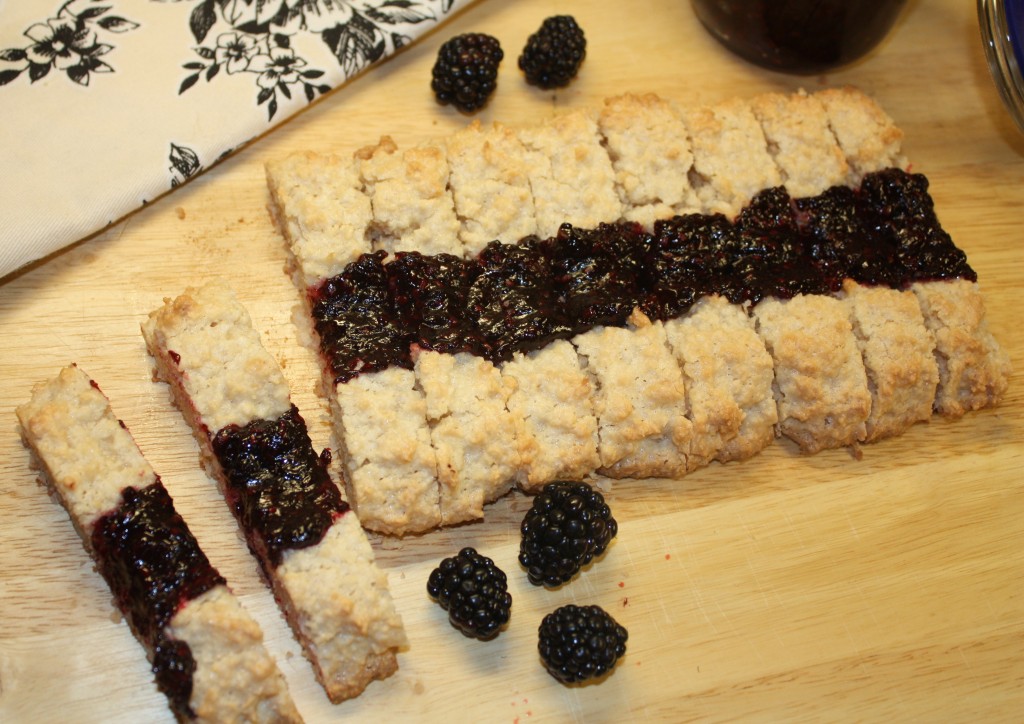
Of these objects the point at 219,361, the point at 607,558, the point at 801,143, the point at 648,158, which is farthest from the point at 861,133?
the point at 219,361

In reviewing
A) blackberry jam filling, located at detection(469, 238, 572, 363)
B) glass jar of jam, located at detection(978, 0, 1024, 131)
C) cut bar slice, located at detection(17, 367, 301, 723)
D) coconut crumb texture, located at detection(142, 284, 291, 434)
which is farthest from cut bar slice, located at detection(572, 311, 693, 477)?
glass jar of jam, located at detection(978, 0, 1024, 131)

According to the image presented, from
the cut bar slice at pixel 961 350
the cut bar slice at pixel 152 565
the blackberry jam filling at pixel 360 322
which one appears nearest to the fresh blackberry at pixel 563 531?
the blackberry jam filling at pixel 360 322

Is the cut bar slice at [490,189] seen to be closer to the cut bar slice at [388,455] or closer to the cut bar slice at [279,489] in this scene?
the cut bar slice at [388,455]

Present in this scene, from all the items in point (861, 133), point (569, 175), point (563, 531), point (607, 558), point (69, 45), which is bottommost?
point (607, 558)

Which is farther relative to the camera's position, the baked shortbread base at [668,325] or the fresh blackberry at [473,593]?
the baked shortbread base at [668,325]

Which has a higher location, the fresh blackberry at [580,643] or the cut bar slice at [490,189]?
the cut bar slice at [490,189]

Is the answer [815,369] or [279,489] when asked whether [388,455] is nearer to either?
[279,489]

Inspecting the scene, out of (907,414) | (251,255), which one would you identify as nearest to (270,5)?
(251,255)

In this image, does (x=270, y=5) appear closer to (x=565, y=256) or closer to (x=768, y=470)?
(x=565, y=256)
